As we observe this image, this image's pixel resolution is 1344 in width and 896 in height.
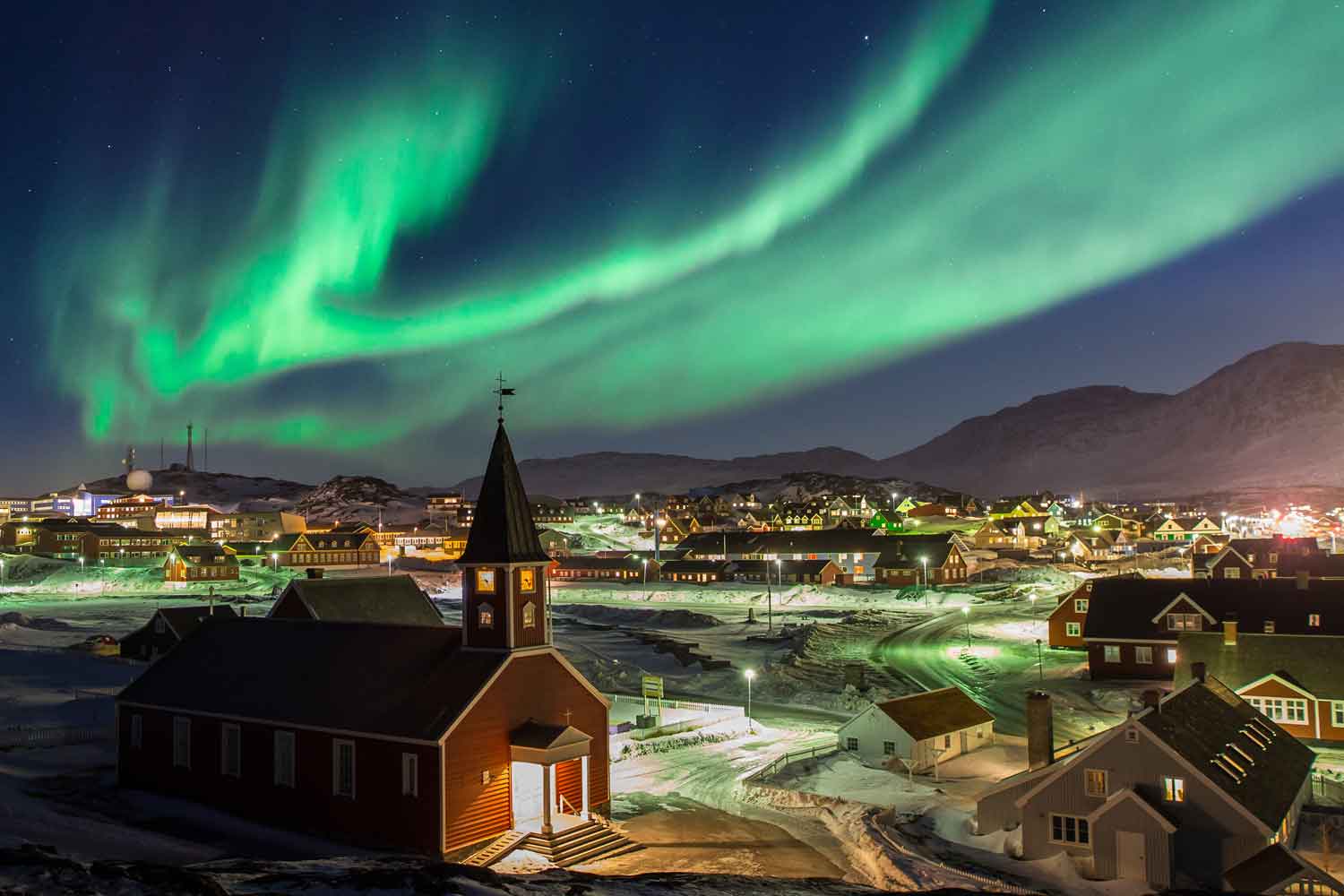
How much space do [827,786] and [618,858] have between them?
1065 cm

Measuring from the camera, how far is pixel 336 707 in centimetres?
3177

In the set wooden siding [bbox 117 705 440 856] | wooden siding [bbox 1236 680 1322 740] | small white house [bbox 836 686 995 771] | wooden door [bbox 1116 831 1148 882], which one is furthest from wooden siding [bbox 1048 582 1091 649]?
wooden siding [bbox 117 705 440 856]

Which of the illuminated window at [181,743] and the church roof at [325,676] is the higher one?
the church roof at [325,676]

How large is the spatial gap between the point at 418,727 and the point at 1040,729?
18583 mm

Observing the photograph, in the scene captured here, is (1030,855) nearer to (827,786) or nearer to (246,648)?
(827,786)

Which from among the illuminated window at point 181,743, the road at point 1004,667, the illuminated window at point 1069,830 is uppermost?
the illuminated window at point 181,743

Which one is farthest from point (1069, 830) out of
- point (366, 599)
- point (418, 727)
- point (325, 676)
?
point (366, 599)

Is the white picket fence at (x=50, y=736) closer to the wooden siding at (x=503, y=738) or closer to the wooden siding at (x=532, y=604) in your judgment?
the wooden siding at (x=503, y=738)

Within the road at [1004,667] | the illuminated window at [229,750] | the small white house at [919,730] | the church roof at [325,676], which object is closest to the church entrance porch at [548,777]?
the church roof at [325,676]

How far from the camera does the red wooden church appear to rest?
96.2ft

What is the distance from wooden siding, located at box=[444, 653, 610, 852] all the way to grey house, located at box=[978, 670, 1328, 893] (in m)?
11.5

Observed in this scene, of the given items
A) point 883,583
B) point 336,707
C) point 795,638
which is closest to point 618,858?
point 336,707

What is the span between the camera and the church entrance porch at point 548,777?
29953 millimetres

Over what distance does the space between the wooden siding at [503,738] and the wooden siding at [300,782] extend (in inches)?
27.2
